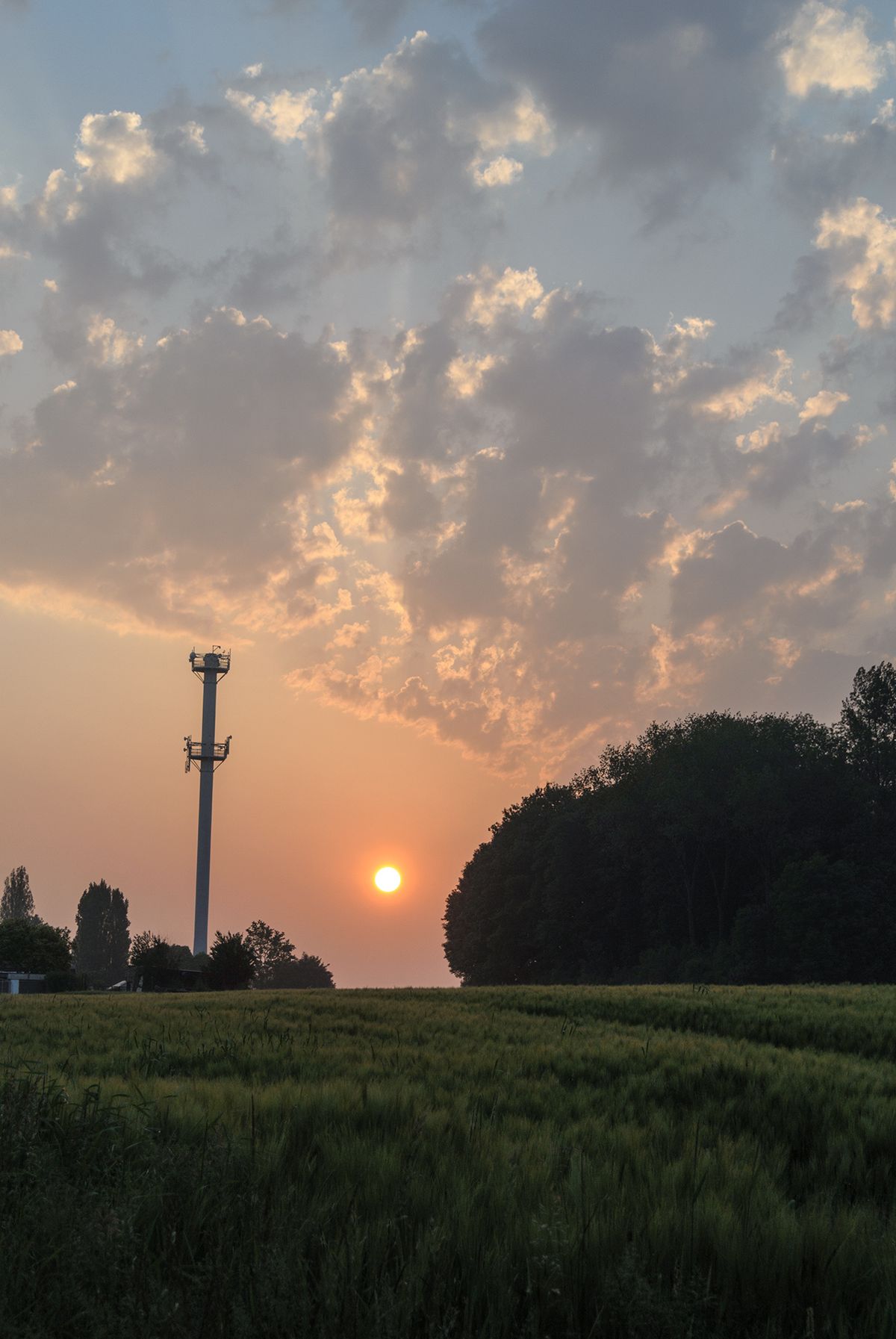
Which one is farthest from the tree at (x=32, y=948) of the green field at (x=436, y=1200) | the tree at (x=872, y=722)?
the green field at (x=436, y=1200)

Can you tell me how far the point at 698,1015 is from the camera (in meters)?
17.1

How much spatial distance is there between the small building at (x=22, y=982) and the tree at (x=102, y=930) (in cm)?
9639

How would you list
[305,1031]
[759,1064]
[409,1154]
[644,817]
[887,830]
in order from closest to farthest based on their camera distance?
[409,1154]
[759,1064]
[305,1031]
[887,830]
[644,817]

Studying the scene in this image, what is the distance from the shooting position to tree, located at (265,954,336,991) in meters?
168

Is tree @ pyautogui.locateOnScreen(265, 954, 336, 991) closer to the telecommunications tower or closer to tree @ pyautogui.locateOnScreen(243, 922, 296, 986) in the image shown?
tree @ pyautogui.locateOnScreen(243, 922, 296, 986)

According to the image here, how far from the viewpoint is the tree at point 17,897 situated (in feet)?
557

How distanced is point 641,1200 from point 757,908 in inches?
2560

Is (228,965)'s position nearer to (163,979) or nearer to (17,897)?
(163,979)

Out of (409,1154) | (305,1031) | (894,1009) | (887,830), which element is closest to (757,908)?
(887,830)

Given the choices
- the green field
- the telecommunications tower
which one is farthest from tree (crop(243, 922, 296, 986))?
the green field

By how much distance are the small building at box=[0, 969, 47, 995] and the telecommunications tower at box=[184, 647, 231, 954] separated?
18.7m

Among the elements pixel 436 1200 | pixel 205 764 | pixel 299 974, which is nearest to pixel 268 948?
pixel 299 974

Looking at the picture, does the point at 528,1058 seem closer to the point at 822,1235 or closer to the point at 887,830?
the point at 822,1235

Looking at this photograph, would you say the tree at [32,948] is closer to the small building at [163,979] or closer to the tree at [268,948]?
the small building at [163,979]
